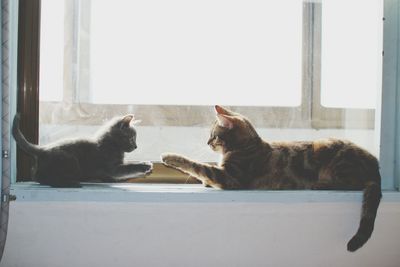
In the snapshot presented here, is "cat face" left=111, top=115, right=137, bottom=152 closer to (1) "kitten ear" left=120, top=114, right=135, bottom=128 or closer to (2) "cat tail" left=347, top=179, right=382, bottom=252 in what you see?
(1) "kitten ear" left=120, top=114, right=135, bottom=128

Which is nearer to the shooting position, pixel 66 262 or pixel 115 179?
pixel 66 262

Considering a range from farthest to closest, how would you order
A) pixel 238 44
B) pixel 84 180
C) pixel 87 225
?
pixel 238 44 < pixel 84 180 < pixel 87 225

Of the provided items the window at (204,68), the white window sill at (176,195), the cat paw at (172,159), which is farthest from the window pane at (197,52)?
the white window sill at (176,195)

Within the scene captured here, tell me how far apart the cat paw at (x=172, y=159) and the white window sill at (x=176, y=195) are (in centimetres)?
10

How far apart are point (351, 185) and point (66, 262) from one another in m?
0.95

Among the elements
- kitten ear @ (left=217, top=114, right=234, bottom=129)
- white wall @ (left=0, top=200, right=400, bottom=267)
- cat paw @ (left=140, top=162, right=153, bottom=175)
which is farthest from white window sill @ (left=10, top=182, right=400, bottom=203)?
kitten ear @ (left=217, top=114, right=234, bottom=129)

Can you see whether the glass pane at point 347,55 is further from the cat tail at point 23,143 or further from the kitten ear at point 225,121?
the cat tail at point 23,143

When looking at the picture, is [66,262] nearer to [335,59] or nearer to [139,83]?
[139,83]

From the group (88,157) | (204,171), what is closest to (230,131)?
(204,171)

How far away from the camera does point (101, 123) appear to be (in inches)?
62.7

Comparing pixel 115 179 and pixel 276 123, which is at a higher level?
pixel 276 123

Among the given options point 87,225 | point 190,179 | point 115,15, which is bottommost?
point 87,225

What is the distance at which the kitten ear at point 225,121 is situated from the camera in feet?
4.89

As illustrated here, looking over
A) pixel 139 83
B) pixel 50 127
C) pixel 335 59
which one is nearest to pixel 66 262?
pixel 50 127
